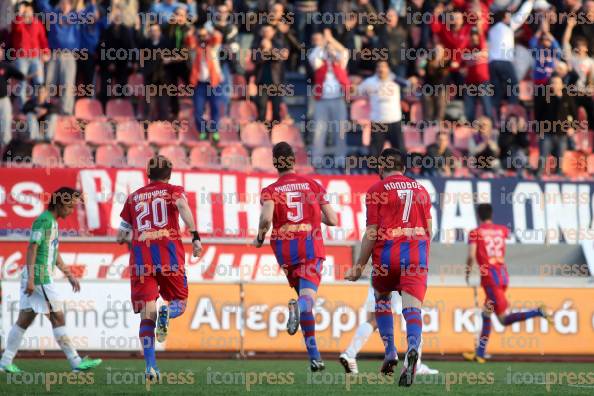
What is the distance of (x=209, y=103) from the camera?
24.2m

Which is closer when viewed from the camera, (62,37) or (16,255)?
(16,255)

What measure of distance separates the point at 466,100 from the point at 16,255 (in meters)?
10.2

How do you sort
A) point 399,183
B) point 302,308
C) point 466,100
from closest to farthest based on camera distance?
point 399,183 → point 302,308 → point 466,100

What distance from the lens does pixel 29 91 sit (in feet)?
76.6

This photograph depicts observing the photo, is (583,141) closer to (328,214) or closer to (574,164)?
(574,164)

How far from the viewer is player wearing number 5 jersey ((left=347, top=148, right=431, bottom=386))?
12.9 metres

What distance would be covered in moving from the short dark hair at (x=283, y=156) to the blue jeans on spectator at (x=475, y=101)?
40.2 feet

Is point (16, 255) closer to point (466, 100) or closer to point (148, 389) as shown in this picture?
point (148, 389)

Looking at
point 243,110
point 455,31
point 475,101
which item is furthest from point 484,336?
point 455,31

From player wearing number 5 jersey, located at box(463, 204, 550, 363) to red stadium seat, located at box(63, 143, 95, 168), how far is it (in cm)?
733

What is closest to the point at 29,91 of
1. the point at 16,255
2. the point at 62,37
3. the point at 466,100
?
the point at 62,37

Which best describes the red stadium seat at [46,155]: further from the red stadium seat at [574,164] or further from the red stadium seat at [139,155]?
the red stadium seat at [574,164]

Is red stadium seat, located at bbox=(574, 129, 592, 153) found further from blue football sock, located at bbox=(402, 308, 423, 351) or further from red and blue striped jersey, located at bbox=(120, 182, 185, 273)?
red and blue striped jersey, located at bbox=(120, 182, 185, 273)

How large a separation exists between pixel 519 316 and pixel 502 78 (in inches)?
324
